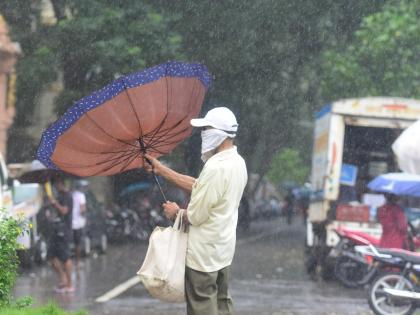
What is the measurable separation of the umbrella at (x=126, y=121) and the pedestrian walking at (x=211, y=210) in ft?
0.73

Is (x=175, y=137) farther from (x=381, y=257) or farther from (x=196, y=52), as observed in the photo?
(x=196, y=52)

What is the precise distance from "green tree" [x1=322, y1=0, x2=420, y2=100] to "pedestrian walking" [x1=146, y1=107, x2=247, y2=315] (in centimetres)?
1875

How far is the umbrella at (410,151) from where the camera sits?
38.1 ft

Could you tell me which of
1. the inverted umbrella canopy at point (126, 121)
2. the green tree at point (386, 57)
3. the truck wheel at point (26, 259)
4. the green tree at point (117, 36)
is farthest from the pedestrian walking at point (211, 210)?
the green tree at point (386, 57)

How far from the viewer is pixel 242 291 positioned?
14.4 meters

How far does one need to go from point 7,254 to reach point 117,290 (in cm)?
704

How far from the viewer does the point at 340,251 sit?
52.3ft

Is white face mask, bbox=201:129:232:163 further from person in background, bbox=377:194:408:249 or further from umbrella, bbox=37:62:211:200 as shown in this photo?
person in background, bbox=377:194:408:249

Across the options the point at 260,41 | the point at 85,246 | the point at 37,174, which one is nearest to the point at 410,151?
the point at 37,174

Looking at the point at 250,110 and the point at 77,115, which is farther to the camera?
the point at 250,110

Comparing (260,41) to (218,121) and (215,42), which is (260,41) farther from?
(218,121)

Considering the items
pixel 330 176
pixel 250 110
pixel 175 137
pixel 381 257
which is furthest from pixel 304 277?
pixel 250 110

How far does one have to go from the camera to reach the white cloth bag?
22.0ft

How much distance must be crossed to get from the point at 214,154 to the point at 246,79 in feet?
74.1
